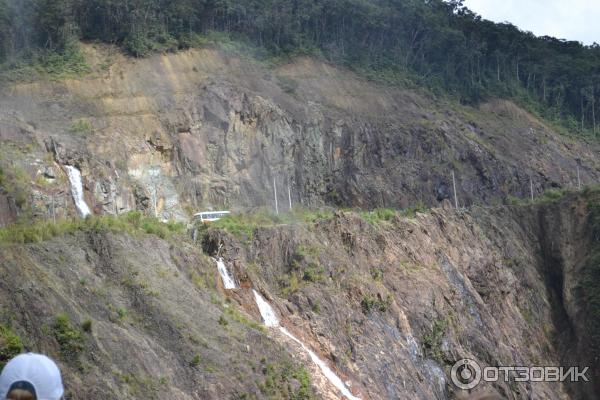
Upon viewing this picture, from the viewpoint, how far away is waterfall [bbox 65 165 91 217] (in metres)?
44.3

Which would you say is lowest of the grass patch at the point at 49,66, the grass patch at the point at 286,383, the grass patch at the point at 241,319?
the grass patch at the point at 286,383

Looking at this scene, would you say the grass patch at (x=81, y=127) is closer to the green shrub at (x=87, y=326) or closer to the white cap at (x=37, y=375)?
the green shrub at (x=87, y=326)

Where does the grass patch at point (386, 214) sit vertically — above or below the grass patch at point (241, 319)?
below

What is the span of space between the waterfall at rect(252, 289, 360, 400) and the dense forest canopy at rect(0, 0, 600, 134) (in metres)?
26.5

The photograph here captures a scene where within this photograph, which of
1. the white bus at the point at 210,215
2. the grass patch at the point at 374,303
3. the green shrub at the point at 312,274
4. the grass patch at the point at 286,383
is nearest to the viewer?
the grass patch at the point at 286,383

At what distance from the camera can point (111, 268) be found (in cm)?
3219

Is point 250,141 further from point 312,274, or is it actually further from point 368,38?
point 368,38

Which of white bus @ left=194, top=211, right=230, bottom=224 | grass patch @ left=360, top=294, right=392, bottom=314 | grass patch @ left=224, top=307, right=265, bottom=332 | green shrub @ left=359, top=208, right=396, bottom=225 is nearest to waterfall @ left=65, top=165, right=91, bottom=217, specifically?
white bus @ left=194, top=211, right=230, bottom=224

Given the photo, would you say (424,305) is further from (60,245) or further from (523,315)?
(60,245)

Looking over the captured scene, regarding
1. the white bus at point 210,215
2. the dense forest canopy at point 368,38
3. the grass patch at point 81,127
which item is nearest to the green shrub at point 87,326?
the white bus at point 210,215

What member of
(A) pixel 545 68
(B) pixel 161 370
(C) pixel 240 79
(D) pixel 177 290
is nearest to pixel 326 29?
(C) pixel 240 79

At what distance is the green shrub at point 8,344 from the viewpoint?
2164 cm

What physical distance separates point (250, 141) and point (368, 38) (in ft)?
85.5

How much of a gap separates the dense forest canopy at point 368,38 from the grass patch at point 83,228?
23163mm
